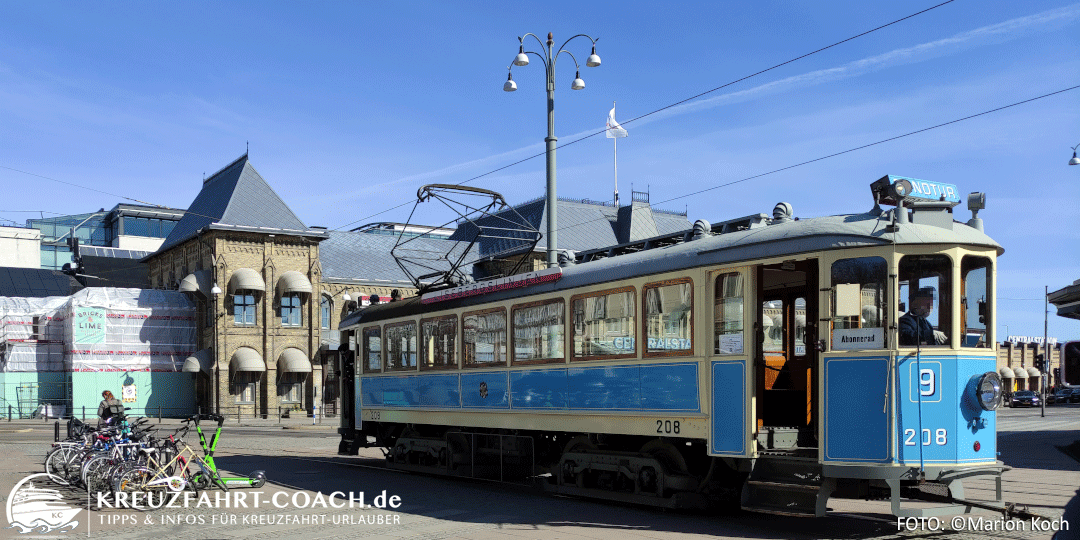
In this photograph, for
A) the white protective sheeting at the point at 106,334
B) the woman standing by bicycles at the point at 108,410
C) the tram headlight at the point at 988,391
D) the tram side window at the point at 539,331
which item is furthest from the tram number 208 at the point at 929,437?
the white protective sheeting at the point at 106,334

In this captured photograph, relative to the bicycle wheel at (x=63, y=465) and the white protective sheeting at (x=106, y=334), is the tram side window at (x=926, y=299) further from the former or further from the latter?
the white protective sheeting at (x=106, y=334)

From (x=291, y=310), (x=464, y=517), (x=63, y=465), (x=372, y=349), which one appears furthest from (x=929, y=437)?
(x=291, y=310)

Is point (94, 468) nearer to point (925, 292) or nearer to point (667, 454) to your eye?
point (667, 454)

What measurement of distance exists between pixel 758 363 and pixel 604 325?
2.34 m

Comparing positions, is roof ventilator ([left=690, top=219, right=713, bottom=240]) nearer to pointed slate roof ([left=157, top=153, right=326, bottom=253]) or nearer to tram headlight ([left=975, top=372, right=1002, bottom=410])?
tram headlight ([left=975, top=372, right=1002, bottom=410])

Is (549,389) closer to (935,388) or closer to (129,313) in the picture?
(935,388)

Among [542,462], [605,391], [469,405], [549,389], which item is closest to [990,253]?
[605,391]

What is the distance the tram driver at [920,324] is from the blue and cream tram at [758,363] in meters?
0.02

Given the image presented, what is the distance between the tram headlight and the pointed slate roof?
44098mm

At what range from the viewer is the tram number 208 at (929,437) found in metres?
9.76

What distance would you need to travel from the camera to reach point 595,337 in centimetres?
1290

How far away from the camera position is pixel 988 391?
9992 mm

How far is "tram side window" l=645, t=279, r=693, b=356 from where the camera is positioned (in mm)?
11602

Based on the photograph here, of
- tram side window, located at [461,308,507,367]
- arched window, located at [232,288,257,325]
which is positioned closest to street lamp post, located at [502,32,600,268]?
tram side window, located at [461,308,507,367]
